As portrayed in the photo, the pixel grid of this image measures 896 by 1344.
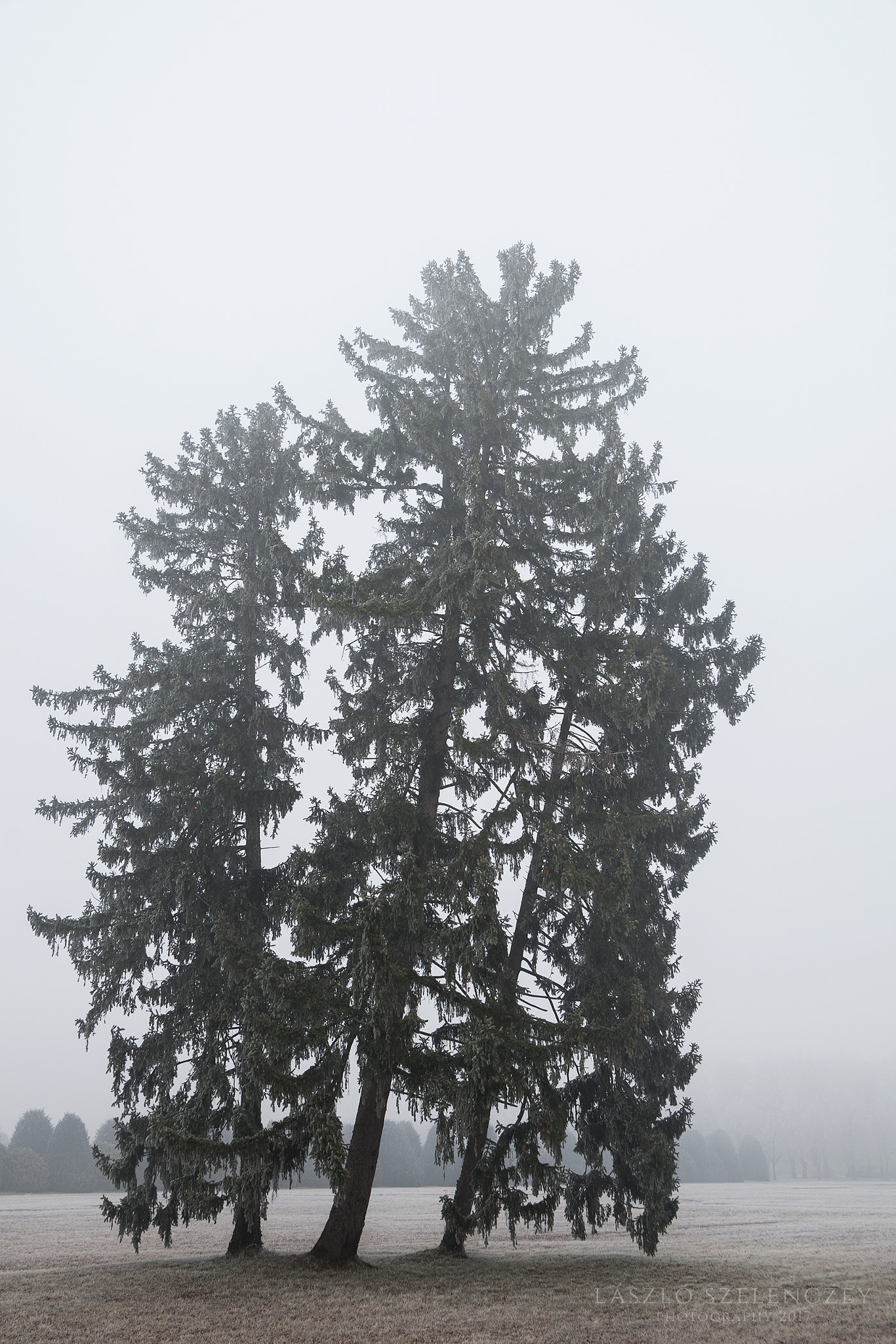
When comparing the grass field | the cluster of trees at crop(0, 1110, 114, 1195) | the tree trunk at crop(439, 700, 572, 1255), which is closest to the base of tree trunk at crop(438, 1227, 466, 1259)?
the tree trunk at crop(439, 700, 572, 1255)

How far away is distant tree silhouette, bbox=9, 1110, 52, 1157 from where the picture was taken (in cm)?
5147

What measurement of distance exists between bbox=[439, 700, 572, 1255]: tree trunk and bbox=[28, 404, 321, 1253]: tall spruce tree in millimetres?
3130

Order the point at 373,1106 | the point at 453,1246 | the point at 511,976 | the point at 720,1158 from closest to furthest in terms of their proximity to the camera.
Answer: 1. the point at 373,1106
2. the point at 511,976
3. the point at 453,1246
4. the point at 720,1158

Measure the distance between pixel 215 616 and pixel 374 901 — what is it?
7.92 m

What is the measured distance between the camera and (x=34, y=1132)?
5253cm

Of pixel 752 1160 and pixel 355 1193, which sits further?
pixel 752 1160

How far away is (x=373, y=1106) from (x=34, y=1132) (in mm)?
52116

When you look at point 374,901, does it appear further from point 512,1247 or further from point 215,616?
point 512,1247

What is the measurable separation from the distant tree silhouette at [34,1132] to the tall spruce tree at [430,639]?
164 feet

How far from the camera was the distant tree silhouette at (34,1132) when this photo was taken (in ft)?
169

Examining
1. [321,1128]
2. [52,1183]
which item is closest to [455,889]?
[321,1128]

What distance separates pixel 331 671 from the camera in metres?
17.1

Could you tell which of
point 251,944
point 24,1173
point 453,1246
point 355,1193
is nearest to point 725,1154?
point 24,1173

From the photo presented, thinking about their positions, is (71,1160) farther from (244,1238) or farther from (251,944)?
(251,944)
